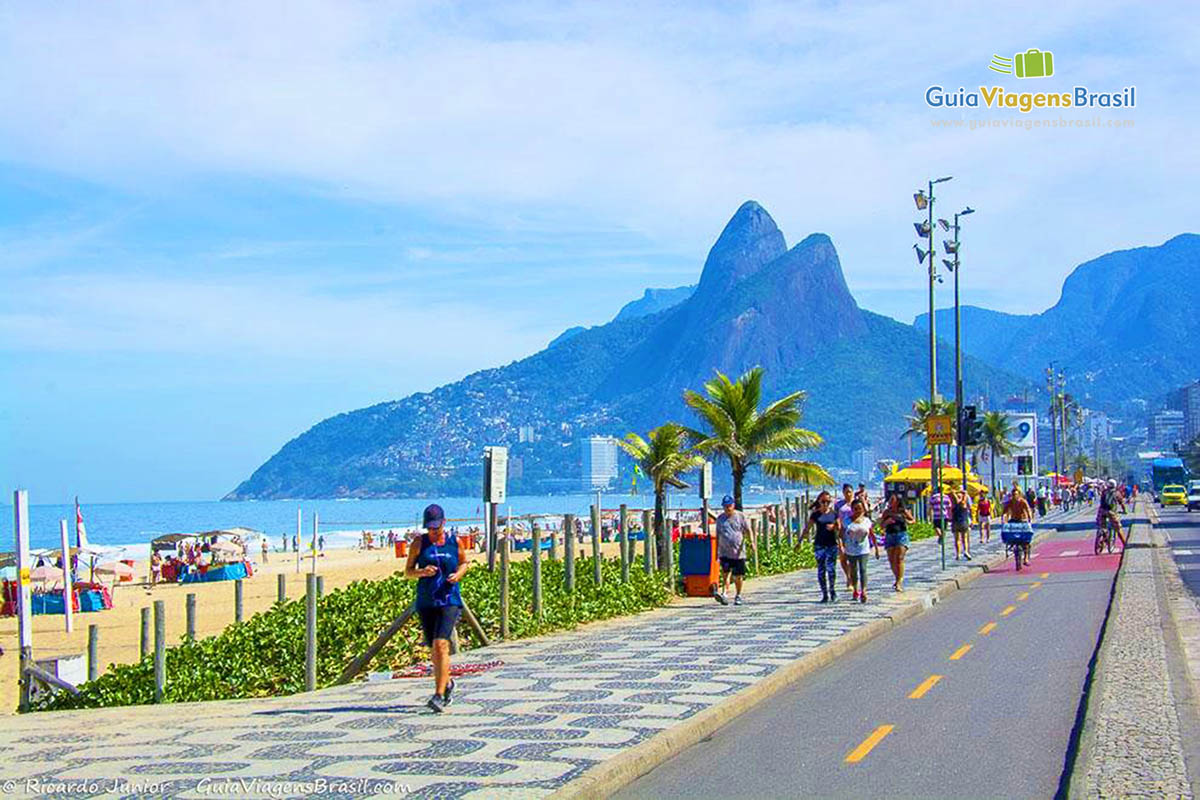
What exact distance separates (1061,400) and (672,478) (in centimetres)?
8115

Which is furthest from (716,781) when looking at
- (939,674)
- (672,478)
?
(672,478)

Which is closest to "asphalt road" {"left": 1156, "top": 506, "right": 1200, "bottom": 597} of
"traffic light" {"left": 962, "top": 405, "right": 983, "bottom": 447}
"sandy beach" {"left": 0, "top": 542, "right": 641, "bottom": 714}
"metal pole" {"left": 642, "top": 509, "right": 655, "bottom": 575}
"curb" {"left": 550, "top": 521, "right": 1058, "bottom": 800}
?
"traffic light" {"left": 962, "top": 405, "right": 983, "bottom": 447}

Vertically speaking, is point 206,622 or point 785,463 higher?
point 785,463

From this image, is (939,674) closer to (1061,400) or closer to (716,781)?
(716,781)

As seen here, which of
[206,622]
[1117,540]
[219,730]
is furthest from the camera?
[1117,540]

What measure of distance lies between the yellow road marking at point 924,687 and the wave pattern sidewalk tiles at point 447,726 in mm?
1383

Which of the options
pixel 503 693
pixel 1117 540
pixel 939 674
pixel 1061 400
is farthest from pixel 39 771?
pixel 1061 400

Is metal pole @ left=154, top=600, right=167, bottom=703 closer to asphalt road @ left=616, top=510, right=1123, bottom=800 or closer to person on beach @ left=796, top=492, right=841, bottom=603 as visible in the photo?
asphalt road @ left=616, top=510, right=1123, bottom=800

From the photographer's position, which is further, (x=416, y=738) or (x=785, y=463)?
(x=785, y=463)

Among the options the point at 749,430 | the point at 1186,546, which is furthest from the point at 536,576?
the point at 1186,546

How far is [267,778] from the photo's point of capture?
822cm

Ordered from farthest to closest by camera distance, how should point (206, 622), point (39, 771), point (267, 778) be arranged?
point (206, 622) → point (39, 771) → point (267, 778)

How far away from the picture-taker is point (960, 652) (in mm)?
14922

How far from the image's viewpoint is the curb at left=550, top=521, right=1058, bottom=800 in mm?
8047
